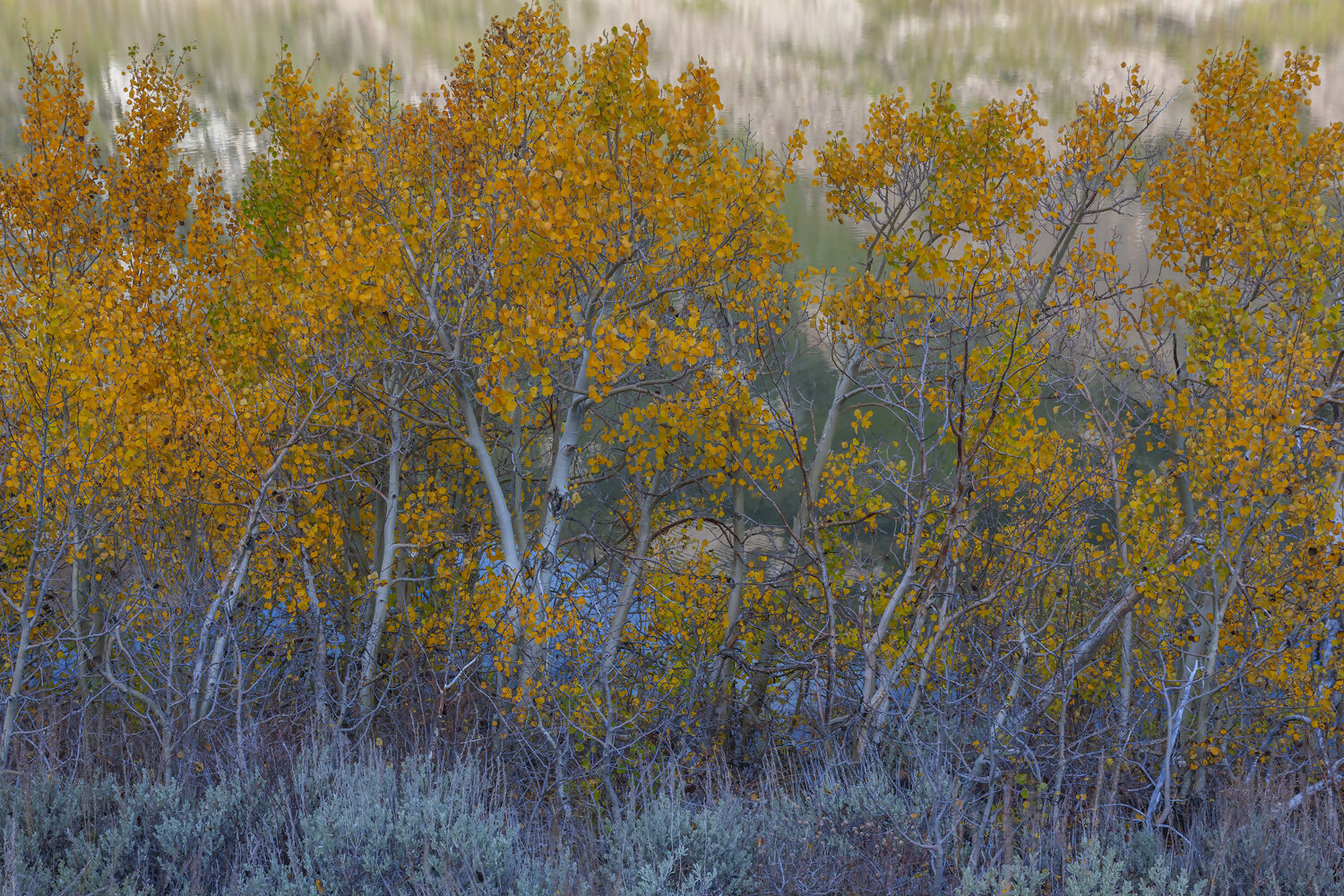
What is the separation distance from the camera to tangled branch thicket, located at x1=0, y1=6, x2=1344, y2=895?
707cm

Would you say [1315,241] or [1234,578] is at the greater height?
[1315,241]

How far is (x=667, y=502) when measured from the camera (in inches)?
721

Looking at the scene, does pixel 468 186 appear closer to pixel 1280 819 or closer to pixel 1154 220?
pixel 1154 220

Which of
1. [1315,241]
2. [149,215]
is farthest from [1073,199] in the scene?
[149,215]

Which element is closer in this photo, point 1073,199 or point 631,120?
point 631,120

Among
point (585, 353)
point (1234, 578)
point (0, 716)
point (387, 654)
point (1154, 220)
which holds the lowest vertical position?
point (387, 654)

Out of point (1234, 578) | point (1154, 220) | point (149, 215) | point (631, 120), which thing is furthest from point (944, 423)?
point (149, 215)

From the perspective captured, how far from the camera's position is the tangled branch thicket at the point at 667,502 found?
7070 millimetres

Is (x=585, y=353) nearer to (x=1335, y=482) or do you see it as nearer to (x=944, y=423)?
(x=944, y=423)

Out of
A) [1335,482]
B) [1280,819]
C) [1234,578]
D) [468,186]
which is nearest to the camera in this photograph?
[1280,819]

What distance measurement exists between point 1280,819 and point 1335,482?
461 cm

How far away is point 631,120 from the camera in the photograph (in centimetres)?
1230

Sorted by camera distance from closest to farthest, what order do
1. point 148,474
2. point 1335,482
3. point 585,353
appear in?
point 1335,482
point 585,353
point 148,474

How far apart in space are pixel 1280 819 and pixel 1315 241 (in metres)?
6.23
